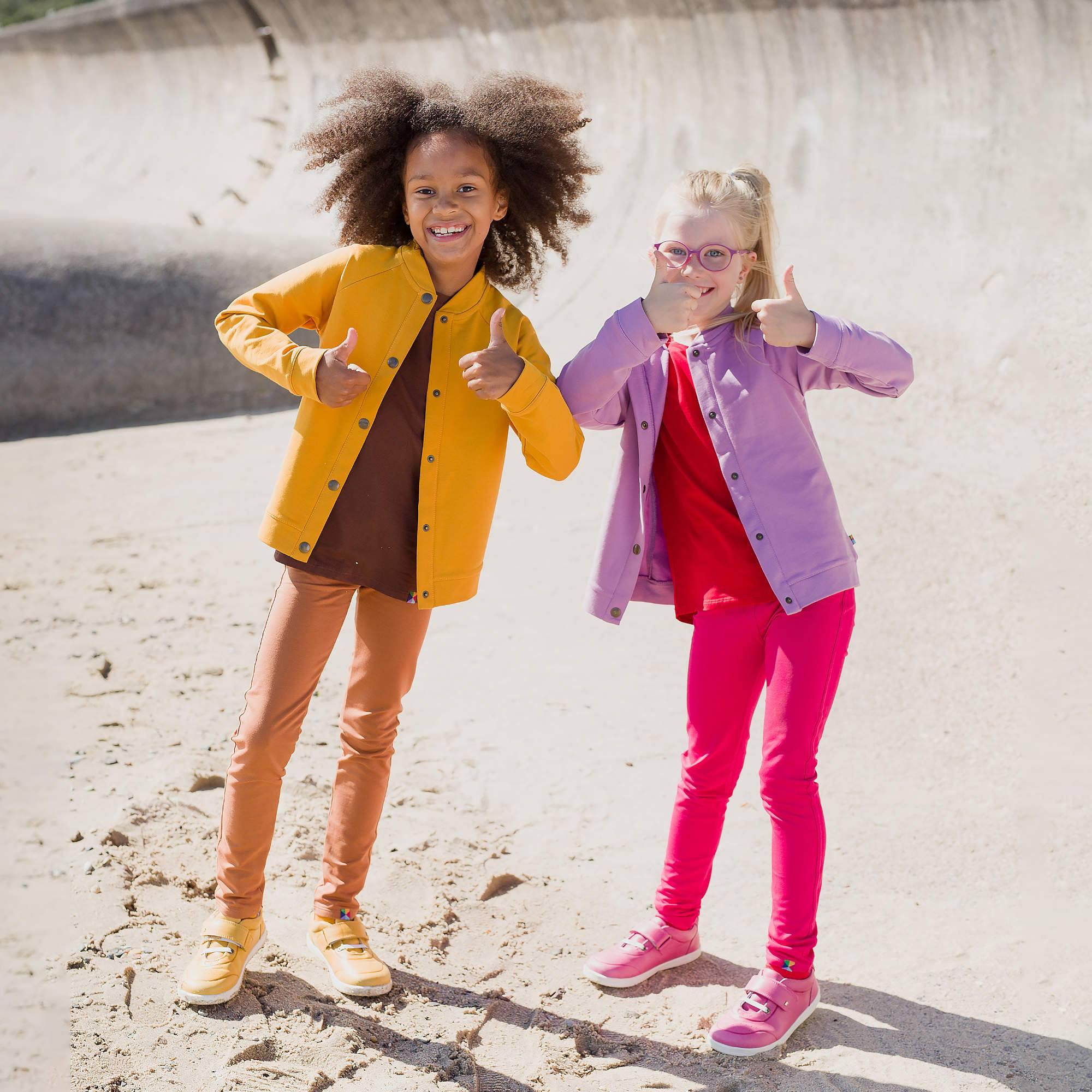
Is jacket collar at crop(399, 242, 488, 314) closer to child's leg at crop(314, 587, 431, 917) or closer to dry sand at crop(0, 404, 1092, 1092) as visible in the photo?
child's leg at crop(314, 587, 431, 917)

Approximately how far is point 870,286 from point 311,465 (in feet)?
13.9

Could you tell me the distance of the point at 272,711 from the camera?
2256 millimetres

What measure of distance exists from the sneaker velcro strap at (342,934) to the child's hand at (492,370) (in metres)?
1.09

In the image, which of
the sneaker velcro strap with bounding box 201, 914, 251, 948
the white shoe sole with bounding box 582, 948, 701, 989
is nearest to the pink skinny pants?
the white shoe sole with bounding box 582, 948, 701, 989

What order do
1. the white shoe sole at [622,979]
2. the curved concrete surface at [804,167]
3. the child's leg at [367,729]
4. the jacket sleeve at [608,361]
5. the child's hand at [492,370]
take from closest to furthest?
1. the child's hand at [492,370]
2. the jacket sleeve at [608,361]
3. the child's leg at [367,729]
4. the white shoe sole at [622,979]
5. the curved concrete surface at [804,167]

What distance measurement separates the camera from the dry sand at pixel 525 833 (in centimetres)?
222

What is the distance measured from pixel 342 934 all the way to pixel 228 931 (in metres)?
0.23

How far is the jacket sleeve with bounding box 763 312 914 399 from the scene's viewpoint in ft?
7.23

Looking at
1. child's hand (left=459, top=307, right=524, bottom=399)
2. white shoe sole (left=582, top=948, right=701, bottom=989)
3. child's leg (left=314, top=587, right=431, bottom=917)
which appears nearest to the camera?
child's hand (left=459, top=307, right=524, bottom=399)

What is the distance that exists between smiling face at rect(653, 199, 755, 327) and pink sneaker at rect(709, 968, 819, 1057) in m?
1.29

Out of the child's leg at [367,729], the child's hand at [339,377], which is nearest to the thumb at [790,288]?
the child's hand at [339,377]

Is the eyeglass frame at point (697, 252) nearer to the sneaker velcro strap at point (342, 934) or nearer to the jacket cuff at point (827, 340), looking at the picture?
the jacket cuff at point (827, 340)

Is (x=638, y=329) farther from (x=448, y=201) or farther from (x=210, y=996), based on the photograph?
(x=210, y=996)

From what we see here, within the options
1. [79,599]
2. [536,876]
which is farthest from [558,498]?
[536,876]
